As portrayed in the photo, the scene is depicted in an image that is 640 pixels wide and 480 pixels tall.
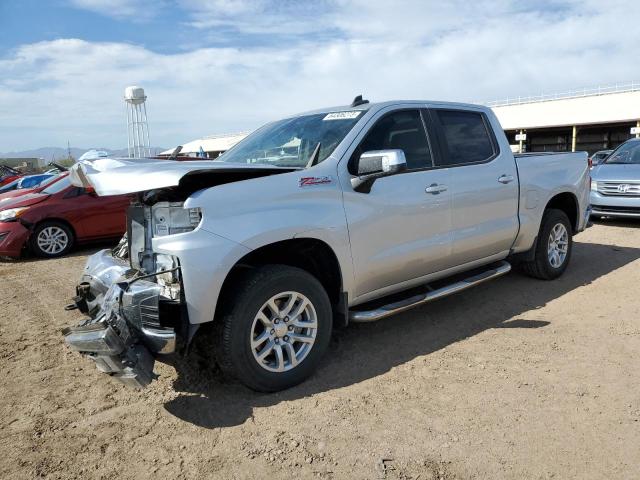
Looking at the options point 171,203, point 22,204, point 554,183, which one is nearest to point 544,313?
point 554,183

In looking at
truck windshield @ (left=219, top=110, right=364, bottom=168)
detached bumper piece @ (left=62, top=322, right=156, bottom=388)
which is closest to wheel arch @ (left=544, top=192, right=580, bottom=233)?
truck windshield @ (left=219, top=110, right=364, bottom=168)

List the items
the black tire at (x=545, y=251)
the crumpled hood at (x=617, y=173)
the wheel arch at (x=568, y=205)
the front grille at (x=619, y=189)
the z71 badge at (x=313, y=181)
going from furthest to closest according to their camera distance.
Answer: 1. the crumpled hood at (x=617, y=173)
2. the front grille at (x=619, y=189)
3. the wheel arch at (x=568, y=205)
4. the black tire at (x=545, y=251)
5. the z71 badge at (x=313, y=181)

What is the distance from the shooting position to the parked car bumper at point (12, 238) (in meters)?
8.59

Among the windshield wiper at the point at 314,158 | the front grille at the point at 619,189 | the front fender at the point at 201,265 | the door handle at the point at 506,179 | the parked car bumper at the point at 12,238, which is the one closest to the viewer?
the front fender at the point at 201,265

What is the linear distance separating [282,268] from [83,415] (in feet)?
5.15

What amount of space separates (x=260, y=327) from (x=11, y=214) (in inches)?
287

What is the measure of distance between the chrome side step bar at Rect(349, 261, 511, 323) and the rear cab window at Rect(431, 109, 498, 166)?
107 cm

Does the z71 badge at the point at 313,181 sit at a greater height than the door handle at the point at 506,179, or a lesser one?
greater

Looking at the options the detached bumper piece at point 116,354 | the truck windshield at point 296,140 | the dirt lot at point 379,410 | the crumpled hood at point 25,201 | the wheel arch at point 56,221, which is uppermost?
the truck windshield at point 296,140

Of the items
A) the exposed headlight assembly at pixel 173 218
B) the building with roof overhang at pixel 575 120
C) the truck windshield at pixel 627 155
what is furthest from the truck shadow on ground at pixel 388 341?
the building with roof overhang at pixel 575 120

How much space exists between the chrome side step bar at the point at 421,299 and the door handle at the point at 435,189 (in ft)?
2.76

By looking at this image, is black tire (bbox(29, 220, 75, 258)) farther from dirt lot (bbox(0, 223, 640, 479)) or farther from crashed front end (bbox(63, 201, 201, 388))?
crashed front end (bbox(63, 201, 201, 388))

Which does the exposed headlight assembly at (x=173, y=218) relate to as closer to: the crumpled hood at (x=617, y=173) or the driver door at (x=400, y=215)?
the driver door at (x=400, y=215)

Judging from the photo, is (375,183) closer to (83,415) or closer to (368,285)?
(368,285)
